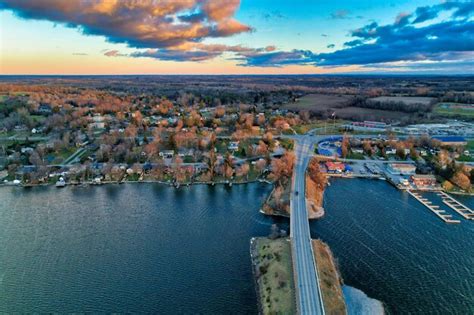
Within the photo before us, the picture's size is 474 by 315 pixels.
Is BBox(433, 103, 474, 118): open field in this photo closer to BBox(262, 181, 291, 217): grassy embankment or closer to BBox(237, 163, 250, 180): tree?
BBox(237, 163, 250, 180): tree

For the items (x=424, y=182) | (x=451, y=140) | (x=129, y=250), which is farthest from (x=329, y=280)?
(x=451, y=140)

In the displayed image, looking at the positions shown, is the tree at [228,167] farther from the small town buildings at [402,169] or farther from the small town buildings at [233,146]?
the small town buildings at [402,169]

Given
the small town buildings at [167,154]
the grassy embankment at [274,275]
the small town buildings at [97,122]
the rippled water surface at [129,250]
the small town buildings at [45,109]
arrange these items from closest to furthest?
the grassy embankment at [274,275], the rippled water surface at [129,250], the small town buildings at [167,154], the small town buildings at [97,122], the small town buildings at [45,109]

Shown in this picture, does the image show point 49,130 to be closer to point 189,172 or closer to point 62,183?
point 62,183

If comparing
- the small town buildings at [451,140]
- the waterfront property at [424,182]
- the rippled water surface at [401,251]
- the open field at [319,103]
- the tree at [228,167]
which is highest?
the open field at [319,103]

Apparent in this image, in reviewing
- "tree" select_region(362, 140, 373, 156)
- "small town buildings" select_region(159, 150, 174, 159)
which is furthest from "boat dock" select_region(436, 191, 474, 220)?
"small town buildings" select_region(159, 150, 174, 159)

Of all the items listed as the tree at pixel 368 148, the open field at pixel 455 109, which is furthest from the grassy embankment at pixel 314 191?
the open field at pixel 455 109
